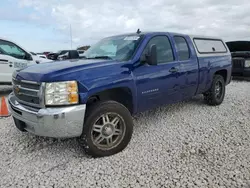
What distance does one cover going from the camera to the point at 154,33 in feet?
12.9

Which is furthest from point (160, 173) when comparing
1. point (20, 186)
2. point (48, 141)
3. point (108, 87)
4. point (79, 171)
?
point (48, 141)

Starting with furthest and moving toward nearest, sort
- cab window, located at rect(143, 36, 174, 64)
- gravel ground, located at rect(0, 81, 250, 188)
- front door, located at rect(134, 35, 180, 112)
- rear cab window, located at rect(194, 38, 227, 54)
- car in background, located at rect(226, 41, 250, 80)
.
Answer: car in background, located at rect(226, 41, 250, 80) < rear cab window, located at rect(194, 38, 227, 54) < cab window, located at rect(143, 36, 174, 64) < front door, located at rect(134, 35, 180, 112) < gravel ground, located at rect(0, 81, 250, 188)

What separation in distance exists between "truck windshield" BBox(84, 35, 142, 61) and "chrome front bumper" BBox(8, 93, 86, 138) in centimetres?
120

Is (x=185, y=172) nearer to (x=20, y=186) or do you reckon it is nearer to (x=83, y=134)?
(x=83, y=134)

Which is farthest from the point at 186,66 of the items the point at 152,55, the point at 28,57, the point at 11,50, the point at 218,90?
the point at 11,50

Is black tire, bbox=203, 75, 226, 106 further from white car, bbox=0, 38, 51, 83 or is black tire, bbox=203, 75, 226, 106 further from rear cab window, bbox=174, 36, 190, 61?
white car, bbox=0, 38, 51, 83

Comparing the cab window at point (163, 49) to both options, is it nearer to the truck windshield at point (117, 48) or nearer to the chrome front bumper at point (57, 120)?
the truck windshield at point (117, 48)

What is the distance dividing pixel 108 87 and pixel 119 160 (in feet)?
3.30

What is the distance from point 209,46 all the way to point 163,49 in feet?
6.15

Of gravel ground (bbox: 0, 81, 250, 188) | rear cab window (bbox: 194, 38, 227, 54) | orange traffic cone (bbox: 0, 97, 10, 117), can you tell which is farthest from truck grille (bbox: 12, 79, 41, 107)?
rear cab window (bbox: 194, 38, 227, 54)

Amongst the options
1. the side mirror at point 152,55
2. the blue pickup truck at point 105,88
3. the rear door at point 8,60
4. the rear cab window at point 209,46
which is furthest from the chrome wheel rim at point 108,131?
the rear door at point 8,60

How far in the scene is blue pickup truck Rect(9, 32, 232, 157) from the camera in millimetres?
2711

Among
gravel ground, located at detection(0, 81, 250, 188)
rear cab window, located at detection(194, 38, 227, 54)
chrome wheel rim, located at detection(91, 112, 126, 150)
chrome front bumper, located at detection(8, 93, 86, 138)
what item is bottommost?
gravel ground, located at detection(0, 81, 250, 188)

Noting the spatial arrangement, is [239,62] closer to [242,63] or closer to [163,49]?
[242,63]
